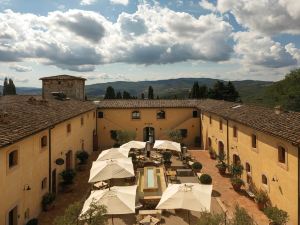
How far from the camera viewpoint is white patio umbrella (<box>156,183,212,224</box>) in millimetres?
13953

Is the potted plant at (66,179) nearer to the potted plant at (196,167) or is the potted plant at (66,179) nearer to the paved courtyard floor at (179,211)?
the paved courtyard floor at (179,211)

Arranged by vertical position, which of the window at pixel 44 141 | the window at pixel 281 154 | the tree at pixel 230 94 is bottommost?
the window at pixel 281 154

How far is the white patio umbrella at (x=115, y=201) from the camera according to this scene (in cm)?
1382

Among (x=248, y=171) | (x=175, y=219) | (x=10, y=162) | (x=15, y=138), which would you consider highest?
(x=15, y=138)

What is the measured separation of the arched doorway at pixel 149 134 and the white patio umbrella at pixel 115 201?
27.3 meters

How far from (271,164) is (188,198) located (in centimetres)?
681

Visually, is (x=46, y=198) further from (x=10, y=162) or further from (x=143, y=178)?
(x=143, y=178)

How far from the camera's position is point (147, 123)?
1645 inches

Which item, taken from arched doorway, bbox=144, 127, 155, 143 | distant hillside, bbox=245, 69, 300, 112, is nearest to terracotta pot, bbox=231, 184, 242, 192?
arched doorway, bbox=144, 127, 155, 143

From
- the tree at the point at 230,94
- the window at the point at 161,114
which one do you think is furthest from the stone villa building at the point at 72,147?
the tree at the point at 230,94

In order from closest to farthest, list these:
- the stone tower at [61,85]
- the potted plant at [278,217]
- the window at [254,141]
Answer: the potted plant at [278,217], the window at [254,141], the stone tower at [61,85]

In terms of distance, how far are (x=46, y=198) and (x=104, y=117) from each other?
24328 mm

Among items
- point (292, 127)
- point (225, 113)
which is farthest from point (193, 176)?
point (292, 127)

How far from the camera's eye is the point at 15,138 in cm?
1330
